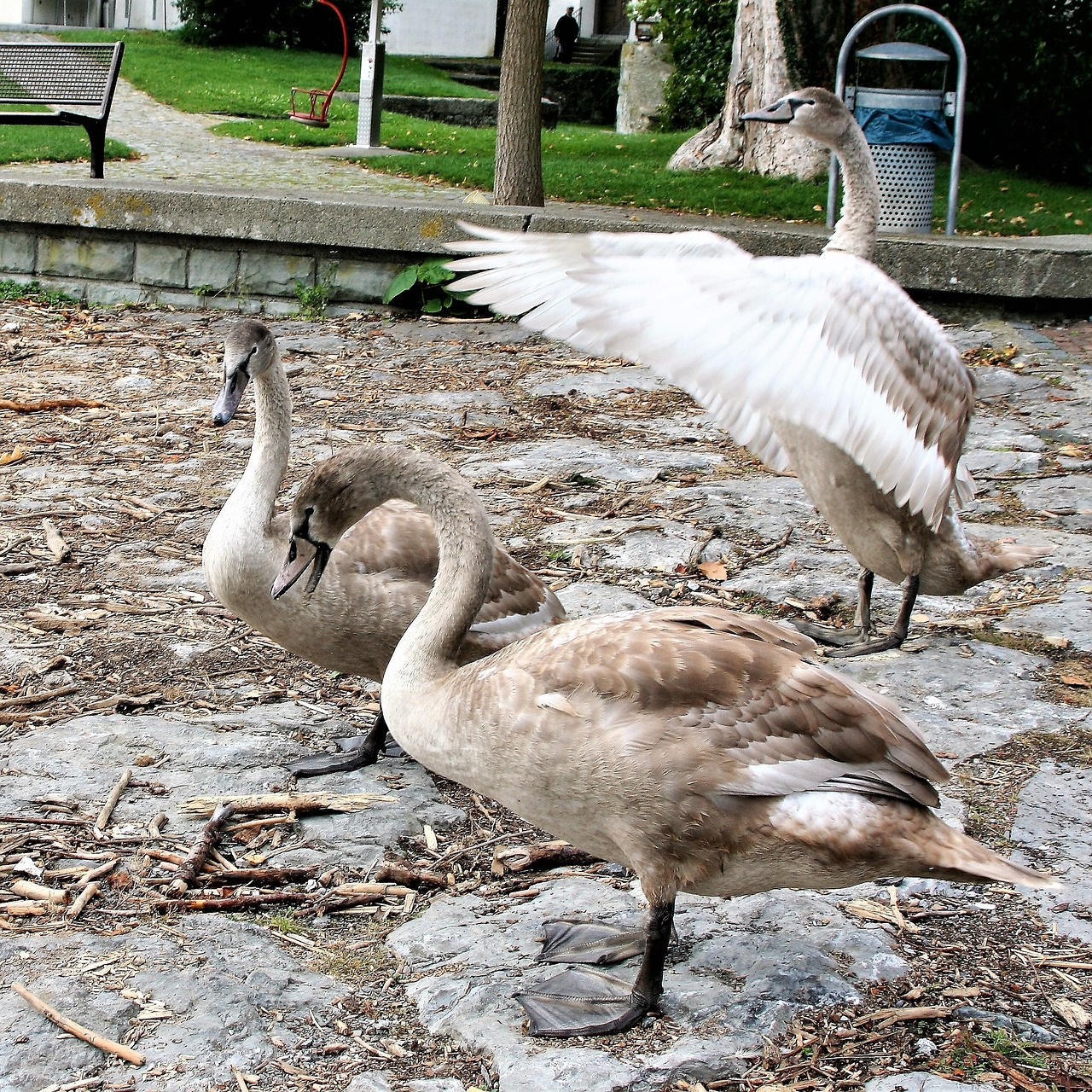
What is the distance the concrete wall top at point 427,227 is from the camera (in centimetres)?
799

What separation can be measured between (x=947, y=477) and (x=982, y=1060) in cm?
194

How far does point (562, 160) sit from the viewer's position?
1438cm

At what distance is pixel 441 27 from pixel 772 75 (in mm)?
20665

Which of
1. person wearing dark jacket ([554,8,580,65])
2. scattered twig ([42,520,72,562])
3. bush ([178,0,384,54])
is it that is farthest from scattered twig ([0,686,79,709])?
person wearing dark jacket ([554,8,580,65])

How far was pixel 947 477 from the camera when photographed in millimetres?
4027

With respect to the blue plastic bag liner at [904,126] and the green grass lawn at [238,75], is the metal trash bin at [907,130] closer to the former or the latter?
the blue plastic bag liner at [904,126]

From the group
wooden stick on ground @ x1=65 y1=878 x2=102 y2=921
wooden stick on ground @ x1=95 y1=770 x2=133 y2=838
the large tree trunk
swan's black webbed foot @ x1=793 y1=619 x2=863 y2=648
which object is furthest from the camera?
the large tree trunk

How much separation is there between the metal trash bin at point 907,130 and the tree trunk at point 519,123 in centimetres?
207

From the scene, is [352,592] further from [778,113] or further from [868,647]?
[778,113]

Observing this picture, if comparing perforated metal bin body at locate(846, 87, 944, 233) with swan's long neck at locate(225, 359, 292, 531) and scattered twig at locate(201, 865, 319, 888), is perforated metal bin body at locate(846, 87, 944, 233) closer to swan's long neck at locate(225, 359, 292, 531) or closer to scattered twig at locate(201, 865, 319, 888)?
swan's long neck at locate(225, 359, 292, 531)

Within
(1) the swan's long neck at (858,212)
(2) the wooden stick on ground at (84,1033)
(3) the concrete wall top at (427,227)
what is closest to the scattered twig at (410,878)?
(2) the wooden stick on ground at (84,1033)

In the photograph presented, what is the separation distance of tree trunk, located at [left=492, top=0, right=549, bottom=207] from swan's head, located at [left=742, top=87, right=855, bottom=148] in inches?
153

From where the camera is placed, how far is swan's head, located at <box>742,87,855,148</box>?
553 centimetres

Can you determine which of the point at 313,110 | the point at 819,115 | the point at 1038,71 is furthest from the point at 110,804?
the point at 313,110
